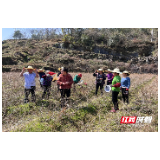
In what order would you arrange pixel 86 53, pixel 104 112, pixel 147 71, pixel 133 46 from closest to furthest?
pixel 104 112 < pixel 147 71 < pixel 86 53 < pixel 133 46

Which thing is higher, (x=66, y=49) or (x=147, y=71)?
(x=66, y=49)

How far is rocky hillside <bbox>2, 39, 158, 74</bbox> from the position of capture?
19078 mm

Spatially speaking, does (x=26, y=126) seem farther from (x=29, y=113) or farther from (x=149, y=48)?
(x=149, y=48)

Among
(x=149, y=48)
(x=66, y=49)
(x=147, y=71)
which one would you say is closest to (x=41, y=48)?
(x=66, y=49)

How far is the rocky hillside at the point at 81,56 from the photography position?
1908 centimetres

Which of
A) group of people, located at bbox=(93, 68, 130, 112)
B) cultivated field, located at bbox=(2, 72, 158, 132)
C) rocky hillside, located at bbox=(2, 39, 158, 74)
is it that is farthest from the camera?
rocky hillside, located at bbox=(2, 39, 158, 74)

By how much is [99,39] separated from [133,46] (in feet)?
29.4

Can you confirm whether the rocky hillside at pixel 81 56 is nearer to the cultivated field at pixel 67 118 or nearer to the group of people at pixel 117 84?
the cultivated field at pixel 67 118

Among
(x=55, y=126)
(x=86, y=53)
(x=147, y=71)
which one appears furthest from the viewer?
(x=86, y=53)

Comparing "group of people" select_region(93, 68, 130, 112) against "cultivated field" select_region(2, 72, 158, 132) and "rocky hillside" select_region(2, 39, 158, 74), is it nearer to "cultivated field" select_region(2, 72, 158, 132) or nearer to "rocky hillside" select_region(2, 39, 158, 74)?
"cultivated field" select_region(2, 72, 158, 132)

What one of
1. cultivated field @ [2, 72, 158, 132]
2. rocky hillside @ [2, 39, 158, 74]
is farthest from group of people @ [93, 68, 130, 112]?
rocky hillside @ [2, 39, 158, 74]

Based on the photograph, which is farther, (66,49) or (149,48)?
(149,48)

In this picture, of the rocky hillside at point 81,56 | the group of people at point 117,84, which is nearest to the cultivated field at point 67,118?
the group of people at point 117,84

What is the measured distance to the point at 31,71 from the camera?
14.5ft
